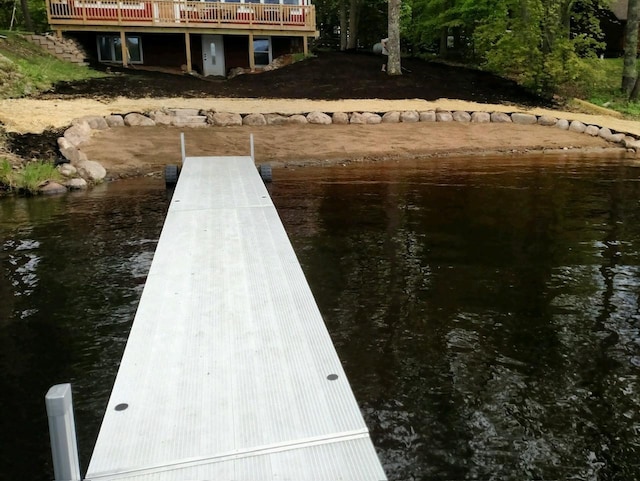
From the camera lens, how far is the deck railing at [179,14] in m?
22.3

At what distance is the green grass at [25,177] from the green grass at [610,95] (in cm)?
1836

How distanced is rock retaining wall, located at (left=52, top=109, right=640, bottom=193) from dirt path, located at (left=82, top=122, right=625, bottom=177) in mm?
336

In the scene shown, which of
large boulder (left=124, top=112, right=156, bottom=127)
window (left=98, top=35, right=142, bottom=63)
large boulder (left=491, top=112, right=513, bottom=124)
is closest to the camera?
large boulder (left=124, top=112, right=156, bottom=127)

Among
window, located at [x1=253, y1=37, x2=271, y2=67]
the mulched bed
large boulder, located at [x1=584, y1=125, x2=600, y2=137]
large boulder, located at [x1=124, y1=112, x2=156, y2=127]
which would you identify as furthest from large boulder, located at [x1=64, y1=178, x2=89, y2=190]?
window, located at [x1=253, y1=37, x2=271, y2=67]

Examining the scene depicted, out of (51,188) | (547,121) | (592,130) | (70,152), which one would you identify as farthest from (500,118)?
(51,188)

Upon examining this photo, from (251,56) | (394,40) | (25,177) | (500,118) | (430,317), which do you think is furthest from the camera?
(251,56)

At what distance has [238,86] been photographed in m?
20.8

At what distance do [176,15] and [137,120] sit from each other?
32.1 feet

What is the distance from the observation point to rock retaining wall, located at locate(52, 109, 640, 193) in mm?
13266

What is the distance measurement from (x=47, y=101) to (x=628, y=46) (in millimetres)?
19566

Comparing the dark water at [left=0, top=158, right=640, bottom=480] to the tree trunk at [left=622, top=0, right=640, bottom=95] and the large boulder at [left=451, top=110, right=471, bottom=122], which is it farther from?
the tree trunk at [left=622, top=0, right=640, bottom=95]

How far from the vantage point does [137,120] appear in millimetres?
15266

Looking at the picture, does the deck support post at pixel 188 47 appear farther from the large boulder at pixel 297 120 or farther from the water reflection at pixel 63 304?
the water reflection at pixel 63 304

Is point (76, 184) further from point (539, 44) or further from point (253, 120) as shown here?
point (539, 44)
